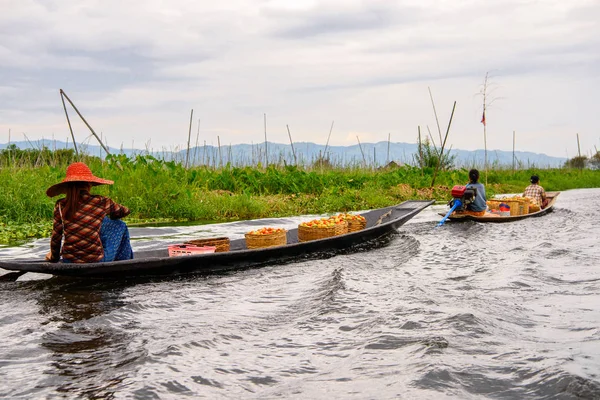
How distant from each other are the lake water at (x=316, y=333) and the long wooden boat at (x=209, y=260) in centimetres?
12

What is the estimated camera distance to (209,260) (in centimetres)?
588

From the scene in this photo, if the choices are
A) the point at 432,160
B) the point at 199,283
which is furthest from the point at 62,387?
the point at 432,160

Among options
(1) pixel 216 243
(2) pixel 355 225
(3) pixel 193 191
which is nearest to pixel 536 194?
(2) pixel 355 225

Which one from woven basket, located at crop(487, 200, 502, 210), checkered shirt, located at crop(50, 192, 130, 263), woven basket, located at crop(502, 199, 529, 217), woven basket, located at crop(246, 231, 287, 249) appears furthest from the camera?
woven basket, located at crop(487, 200, 502, 210)

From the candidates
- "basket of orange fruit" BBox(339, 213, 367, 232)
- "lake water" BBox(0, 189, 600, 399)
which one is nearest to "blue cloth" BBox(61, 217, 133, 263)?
"lake water" BBox(0, 189, 600, 399)

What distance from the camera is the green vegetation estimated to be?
9.77 meters

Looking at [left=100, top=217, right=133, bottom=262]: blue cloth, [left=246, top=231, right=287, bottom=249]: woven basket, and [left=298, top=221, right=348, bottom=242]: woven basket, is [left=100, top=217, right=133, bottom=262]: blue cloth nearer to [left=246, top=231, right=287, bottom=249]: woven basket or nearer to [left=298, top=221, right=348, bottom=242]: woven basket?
[left=246, top=231, right=287, bottom=249]: woven basket

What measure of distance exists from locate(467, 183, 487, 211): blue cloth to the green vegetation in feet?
11.7

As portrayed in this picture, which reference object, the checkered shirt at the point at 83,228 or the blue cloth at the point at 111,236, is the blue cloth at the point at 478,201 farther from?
the checkered shirt at the point at 83,228

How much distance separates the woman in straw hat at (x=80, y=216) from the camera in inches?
194

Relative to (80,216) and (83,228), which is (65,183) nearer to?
(80,216)

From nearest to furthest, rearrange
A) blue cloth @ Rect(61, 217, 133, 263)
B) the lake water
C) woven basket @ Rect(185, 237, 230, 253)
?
the lake water < blue cloth @ Rect(61, 217, 133, 263) < woven basket @ Rect(185, 237, 230, 253)

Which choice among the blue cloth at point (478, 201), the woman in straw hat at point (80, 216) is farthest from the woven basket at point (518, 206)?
the woman in straw hat at point (80, 216)

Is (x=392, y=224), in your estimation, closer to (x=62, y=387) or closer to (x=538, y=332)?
(x=538, y=332)
